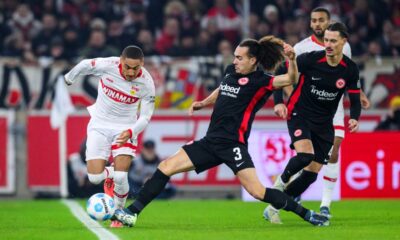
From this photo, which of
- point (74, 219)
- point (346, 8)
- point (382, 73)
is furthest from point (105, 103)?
point (346, 8)

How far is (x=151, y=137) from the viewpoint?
19.0m

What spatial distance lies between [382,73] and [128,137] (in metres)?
8.07

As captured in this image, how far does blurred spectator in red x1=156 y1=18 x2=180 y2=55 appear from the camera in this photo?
67.9ft

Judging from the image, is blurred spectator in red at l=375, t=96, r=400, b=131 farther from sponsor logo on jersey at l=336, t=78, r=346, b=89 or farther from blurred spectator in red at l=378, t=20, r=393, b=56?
sponsor logo on jersey at l=336, t=78, r=346, b=89

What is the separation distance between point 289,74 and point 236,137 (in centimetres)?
88

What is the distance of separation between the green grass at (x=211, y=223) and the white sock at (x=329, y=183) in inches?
9.7

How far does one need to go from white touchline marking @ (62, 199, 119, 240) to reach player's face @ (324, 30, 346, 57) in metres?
3.12

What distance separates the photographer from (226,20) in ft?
69.7

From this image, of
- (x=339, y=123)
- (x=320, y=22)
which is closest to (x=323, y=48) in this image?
(x=320, y=22)

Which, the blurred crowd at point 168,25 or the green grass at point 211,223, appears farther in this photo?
the blurred crowd at point 168,25

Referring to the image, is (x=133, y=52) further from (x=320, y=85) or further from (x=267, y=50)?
(x=320, y=85)

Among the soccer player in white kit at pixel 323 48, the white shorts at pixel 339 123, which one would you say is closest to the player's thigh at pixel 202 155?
the soccer player in white kit at pixel 323 48

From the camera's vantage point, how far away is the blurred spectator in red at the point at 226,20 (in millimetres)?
21094

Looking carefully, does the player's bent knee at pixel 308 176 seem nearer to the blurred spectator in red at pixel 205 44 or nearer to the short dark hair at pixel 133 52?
the short dark hair at pixel 133 52
